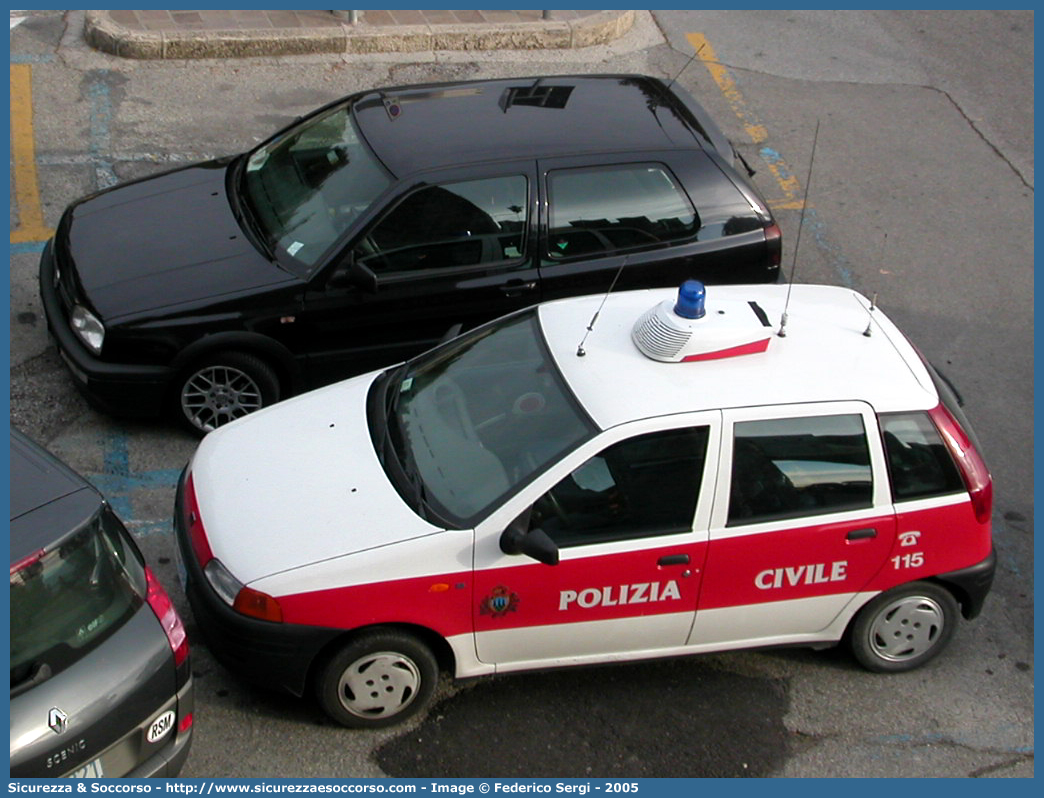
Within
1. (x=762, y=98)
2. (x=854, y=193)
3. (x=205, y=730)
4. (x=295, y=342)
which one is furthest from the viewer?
(x=762, y=98)

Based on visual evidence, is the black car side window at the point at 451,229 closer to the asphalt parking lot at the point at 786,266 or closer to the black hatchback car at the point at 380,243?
the black hatchback car at the point at 380,243

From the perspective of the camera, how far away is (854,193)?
10.4 meters

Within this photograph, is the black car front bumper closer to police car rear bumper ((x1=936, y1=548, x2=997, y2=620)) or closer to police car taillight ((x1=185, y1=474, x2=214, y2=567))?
police car taillight ((x1=185, y1=474, x2=214, y2=567))

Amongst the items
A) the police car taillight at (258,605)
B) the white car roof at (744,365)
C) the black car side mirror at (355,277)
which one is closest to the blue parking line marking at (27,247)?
the black car side mirror at (355,277)

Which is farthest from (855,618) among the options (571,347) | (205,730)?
(205,730)

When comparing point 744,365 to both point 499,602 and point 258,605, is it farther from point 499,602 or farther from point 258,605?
point 258,605

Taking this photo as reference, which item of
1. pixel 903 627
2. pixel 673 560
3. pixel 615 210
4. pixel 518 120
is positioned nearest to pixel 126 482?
pixel 518 120

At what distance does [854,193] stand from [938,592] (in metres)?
5.18

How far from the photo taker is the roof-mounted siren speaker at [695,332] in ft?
18.5

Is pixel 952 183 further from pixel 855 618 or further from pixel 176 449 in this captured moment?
pixel 176 449

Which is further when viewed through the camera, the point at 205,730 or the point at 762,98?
the point at 762,98

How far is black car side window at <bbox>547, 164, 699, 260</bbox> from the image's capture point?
737cm

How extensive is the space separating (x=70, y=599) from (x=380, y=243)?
10.1 ft

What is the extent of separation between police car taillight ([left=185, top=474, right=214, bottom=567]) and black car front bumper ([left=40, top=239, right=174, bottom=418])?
125cm
